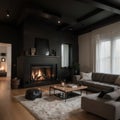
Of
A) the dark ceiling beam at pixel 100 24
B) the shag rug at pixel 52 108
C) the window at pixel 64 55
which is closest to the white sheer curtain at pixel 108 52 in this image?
the dark ceiling beam at pixel 100 24

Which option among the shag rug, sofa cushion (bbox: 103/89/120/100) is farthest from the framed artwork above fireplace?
sofa cushion (bbox: 103/89/120/100)

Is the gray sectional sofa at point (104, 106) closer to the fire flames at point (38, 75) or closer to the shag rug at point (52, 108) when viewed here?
the shag rug at point (52, 108)

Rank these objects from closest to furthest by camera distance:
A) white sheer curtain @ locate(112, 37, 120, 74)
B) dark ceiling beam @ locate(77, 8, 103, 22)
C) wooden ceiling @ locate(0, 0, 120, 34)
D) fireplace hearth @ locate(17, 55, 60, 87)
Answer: wooden ceiling @ locate(0, 0, 120, 34)
dark ceiling beam @ locate(77, 8, 103, 22)
white sheer curtain @ locate(112, 37, 120, 74)
fireplace hearth @ locate(17, 55, 60, 87)

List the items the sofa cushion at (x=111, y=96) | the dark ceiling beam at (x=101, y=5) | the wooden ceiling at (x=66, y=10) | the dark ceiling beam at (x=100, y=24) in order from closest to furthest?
the sofa cushion at (x=111, y=96), the dark ceiling beam at (x=101, y=5), the wooden ceiling at (x=66, y=10), the dark ceiling beam at (x=100, y=24)

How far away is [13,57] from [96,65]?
480 cm

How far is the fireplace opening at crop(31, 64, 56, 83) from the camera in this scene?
6777 millimetres

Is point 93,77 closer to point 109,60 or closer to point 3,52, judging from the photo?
point 109,60

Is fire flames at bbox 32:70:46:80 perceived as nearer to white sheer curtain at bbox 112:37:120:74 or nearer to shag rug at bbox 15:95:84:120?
shag rug at bbox 15:95:84:120

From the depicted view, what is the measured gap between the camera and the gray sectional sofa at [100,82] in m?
4.98

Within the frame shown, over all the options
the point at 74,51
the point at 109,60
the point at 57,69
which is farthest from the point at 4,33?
the point at 109,60

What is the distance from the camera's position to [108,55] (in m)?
6.46

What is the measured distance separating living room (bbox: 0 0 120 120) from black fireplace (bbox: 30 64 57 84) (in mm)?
53

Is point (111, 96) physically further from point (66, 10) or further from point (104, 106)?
point (66, 10)

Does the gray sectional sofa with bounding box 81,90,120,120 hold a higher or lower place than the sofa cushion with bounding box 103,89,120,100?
lower
